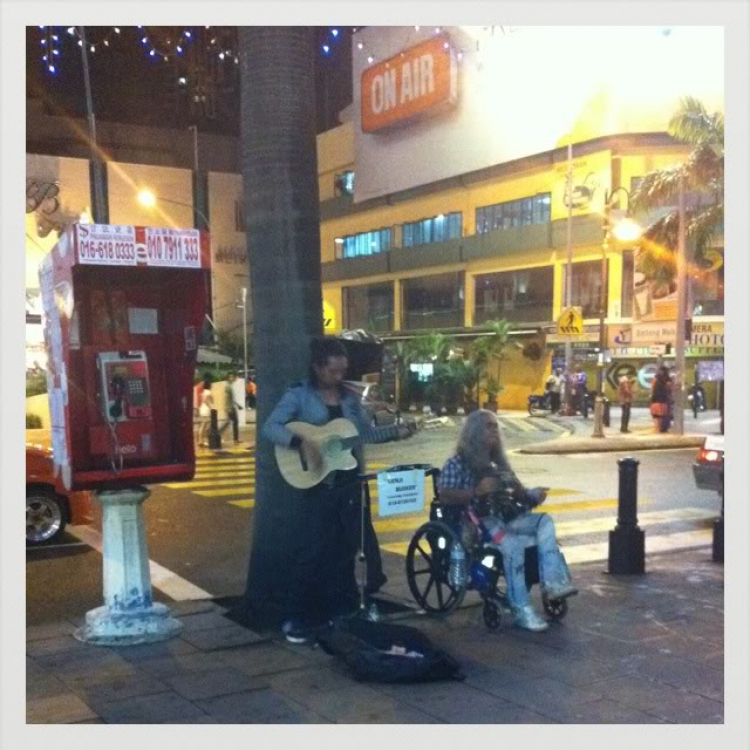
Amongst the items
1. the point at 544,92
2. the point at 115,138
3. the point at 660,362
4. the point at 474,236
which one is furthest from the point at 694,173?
the point at 115,138

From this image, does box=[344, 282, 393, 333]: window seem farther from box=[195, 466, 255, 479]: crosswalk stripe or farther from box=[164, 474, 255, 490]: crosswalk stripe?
box=[195, 466, 255, 479]: crosswalk stripe

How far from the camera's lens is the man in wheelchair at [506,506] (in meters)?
5.29

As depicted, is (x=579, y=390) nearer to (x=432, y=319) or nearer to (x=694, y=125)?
(x=432, y=319)

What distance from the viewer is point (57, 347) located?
17.3 feet

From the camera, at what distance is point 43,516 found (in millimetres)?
8516

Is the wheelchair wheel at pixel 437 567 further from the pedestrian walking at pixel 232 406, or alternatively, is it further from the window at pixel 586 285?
the window at pixel 586 285

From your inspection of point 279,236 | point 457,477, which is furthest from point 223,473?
point 279,236

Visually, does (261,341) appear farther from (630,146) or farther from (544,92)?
(630,146)

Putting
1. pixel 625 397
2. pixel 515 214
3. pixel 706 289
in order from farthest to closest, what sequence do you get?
pixel 625 397 → pixel 515 214 → pixel 706 289

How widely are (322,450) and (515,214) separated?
37.9ft

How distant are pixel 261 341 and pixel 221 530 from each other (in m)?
4.51

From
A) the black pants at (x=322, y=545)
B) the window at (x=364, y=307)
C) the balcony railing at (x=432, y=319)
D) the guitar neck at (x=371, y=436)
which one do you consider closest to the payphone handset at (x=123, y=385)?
the black pants at (x=322, y=545)

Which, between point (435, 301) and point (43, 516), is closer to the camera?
point (43, 516)

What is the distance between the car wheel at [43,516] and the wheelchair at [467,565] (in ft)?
14.7
